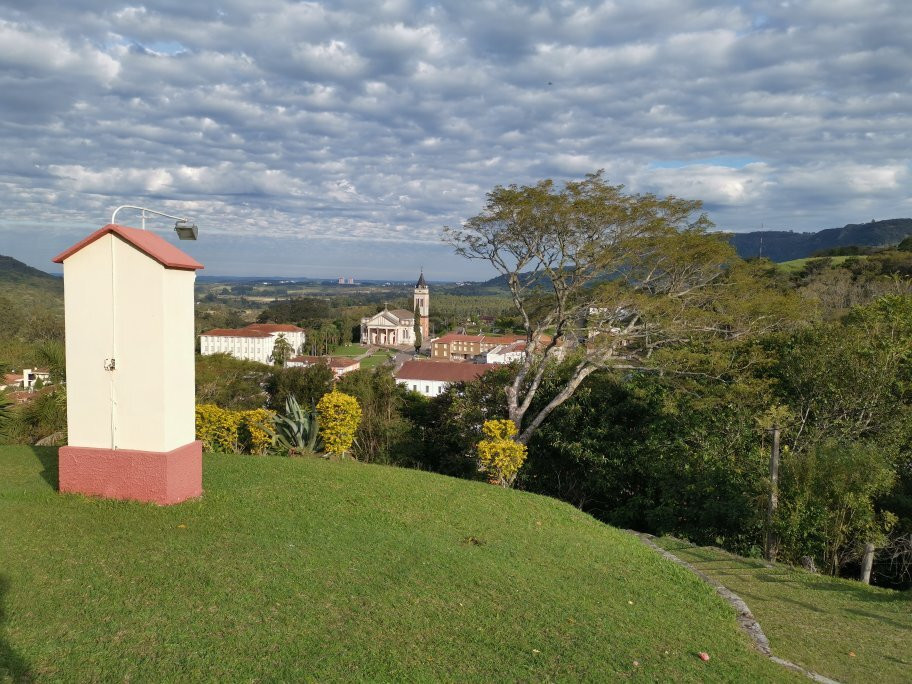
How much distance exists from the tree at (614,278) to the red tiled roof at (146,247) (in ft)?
26.5

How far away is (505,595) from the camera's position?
4.94 metres

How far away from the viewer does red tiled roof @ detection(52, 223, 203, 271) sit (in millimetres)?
6027

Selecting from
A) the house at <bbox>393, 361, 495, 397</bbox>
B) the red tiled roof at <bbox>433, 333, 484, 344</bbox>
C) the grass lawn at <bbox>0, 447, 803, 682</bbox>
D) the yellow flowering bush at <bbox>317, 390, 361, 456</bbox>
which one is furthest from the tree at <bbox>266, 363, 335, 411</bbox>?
the red tiled roof at <bbox>433, 333, 484, 344</bbox>

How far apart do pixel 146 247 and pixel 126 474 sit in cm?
230

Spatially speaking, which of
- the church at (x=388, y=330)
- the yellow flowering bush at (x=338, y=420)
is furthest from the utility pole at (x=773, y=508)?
the church at (x=388, y=330)

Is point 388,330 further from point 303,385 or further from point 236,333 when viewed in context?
point 303,385

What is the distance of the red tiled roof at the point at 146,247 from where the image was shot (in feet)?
19.8

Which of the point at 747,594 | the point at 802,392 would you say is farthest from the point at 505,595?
the point at 802,392

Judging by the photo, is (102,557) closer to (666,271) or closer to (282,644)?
(282,644)

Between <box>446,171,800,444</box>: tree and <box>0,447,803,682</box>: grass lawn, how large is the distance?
6.79m

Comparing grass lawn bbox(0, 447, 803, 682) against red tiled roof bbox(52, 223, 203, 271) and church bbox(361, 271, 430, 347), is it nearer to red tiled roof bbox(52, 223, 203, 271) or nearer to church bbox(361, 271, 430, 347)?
red tiled roof bbox(52, 223, 203, 271)

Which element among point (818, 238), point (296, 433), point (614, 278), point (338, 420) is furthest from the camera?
point (818, 238)

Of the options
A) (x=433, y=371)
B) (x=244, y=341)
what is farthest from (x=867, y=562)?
(x=244, y=341)

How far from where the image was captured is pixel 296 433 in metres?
10.9
